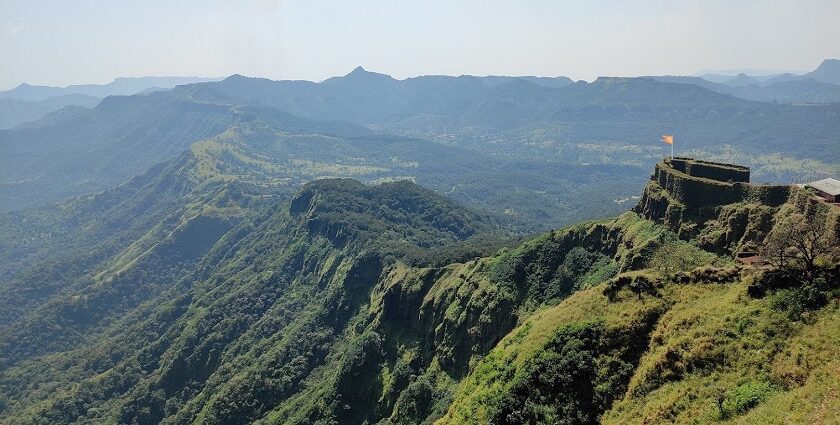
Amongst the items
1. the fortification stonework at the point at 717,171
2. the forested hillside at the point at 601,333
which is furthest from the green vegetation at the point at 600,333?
the fortification stonework at the point at 717,171

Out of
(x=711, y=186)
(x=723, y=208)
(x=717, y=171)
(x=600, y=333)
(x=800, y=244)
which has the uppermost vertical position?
(x=717, y=171)

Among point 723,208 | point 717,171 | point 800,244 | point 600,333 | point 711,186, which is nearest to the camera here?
point 800,244

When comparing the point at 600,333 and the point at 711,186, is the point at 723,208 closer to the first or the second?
the point at 711,186

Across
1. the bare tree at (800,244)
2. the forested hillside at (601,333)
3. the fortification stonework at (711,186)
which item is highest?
the fortification stonework at (711,186)

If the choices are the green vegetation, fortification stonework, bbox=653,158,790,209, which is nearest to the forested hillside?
the green vegetation

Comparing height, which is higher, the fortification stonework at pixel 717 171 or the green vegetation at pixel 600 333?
the fortification stonework at pixel 717 171

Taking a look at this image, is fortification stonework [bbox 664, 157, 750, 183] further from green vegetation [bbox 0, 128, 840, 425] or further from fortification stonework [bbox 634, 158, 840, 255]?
green vegetation [bbox 0, 128, 840, 425]

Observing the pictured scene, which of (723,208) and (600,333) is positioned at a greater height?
(723,208)

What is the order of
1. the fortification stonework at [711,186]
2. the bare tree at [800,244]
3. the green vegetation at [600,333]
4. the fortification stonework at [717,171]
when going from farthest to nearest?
the fortification stonework at [717,171] < the fortification stonework at [711,186] < the bare tree at [800,244] < the green vegetation at [600,333]

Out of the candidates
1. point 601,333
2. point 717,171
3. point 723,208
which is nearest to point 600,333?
point 601,333

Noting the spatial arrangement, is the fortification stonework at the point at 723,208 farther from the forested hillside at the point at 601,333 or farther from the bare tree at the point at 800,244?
the bare tree at the point at 800,244

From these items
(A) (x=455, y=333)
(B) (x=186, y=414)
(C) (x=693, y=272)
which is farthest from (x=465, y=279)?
(B) (x=186, y=414)
